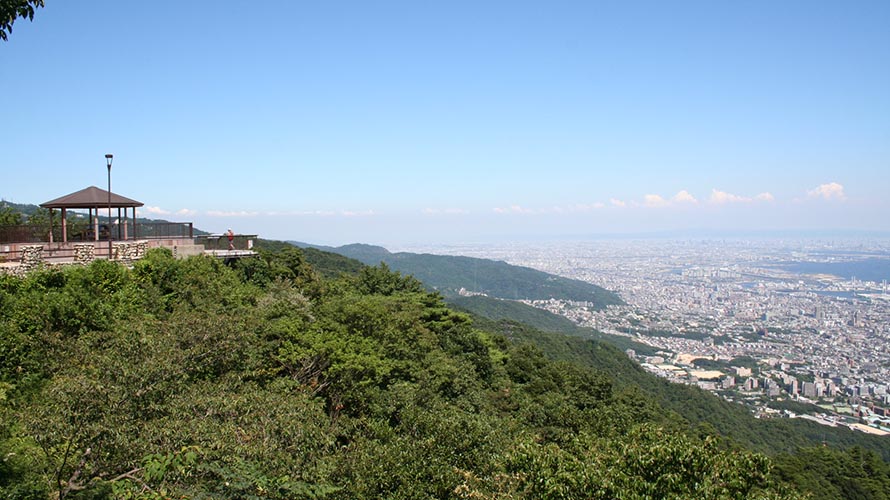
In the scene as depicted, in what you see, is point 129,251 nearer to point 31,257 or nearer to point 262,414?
point 31,257

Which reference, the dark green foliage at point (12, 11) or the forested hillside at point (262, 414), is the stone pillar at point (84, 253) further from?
the dark green foliage at point (12, 11)

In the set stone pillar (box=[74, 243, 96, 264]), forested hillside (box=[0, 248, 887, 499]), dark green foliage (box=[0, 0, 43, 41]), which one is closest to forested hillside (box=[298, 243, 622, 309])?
stone pillar (box=[74, 243, 96, 264])

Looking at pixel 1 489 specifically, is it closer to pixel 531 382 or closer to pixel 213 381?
pixel 213 381

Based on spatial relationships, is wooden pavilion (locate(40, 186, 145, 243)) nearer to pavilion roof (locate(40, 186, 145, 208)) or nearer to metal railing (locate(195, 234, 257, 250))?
pavilion roof (locate(40, 186, 145, 208))

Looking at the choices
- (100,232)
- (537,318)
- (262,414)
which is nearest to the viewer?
(262,414)

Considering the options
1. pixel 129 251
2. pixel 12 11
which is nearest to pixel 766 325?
pixel 129 251
